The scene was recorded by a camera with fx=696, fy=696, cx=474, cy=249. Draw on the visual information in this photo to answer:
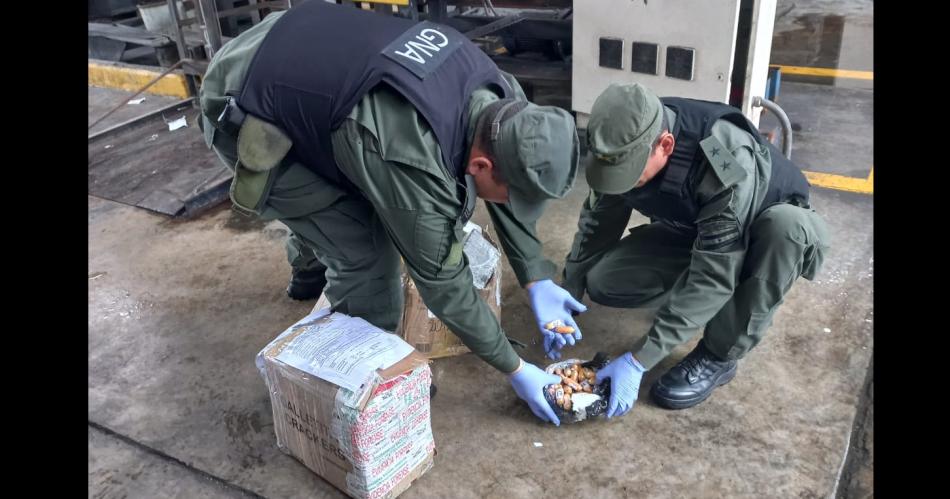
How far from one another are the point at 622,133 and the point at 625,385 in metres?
0.77

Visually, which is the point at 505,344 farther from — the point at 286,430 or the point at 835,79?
the point at 835,79

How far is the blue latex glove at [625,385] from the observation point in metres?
2.11

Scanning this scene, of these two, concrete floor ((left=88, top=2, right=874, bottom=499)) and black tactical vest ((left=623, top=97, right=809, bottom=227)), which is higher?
black tactical vest ((left=623, top=97, right=809, bottom=227))

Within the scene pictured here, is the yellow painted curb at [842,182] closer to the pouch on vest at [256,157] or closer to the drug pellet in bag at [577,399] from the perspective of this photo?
the drug pellet in bag at [577,399]

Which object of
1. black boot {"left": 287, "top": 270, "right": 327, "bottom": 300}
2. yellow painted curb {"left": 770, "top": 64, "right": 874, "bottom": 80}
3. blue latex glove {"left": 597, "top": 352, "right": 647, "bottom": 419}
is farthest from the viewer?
yellow painted curb {"left": 770, "top": 64, "right": 874, "bottom": 80}

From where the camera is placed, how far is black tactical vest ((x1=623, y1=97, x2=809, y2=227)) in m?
1.99

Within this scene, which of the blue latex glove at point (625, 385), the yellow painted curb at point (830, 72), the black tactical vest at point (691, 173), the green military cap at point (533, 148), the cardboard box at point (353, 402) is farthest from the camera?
the yellow painted curb at point (830, 72)

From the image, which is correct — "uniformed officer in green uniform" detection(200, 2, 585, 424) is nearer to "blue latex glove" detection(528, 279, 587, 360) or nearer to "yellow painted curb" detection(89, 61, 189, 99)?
"blue latex glove" detection(528, 279, 587, 360)

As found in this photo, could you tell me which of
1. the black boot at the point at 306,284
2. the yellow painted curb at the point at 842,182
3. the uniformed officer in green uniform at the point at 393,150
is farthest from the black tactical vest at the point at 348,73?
the yellow painted curb at the point at 842,182

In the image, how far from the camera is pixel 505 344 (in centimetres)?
199

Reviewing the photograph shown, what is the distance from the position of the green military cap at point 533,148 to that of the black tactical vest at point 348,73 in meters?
0.12

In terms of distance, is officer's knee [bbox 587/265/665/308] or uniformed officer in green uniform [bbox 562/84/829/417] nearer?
uniformed officer in green uniform [bbox 562/84/829/417]

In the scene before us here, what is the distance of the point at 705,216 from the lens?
79.4 inches

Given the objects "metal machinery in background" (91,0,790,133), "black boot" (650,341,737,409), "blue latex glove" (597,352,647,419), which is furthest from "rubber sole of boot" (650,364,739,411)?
"metal machinery in background" (91,0,790,133)
